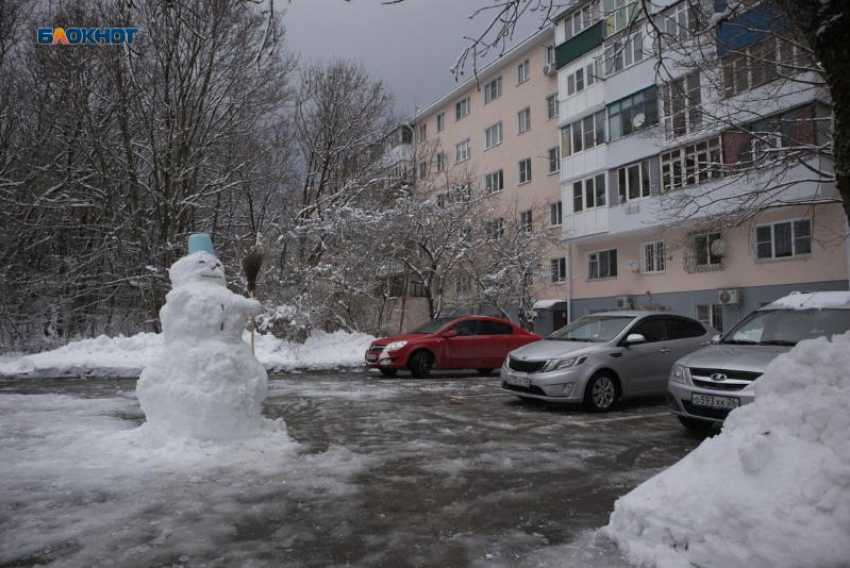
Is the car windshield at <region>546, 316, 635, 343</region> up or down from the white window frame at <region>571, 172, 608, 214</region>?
down

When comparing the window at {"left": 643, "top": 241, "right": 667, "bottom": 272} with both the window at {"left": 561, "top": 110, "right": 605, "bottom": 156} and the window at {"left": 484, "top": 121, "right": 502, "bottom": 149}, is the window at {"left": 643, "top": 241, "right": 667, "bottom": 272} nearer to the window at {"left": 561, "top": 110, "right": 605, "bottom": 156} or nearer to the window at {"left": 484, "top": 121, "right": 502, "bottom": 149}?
the window at {"left": 561, "top": 110, "right": 605, "bottom": 156}

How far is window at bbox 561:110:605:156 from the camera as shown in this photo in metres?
27.0

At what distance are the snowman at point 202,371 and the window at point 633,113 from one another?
20312 mm

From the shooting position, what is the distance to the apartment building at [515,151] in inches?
1077

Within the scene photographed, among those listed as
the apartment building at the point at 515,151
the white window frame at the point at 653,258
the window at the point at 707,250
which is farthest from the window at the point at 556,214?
the window at the point at 707,250

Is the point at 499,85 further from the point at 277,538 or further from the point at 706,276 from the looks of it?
the point at 277,538

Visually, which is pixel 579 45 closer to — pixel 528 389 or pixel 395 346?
pixel 395 346

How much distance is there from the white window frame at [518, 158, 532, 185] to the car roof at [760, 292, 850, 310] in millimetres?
26240

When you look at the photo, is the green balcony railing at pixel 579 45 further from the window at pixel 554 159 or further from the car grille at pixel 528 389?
the car grille at pixel 528 389

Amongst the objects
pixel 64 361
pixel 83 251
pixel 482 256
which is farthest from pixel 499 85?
pixel 64 361

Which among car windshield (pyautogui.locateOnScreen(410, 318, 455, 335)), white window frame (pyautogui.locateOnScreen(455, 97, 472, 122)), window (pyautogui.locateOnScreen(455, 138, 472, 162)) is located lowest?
car windshield (pyautogui.locateOnScreen(410, 318, 455, 335))

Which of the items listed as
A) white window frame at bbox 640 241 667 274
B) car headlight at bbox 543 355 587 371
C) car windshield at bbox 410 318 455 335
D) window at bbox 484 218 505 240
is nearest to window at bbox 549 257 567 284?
white window frame at bbox 640 241 667 274

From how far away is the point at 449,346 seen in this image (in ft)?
51.2

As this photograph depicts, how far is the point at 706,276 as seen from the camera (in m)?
23.1
